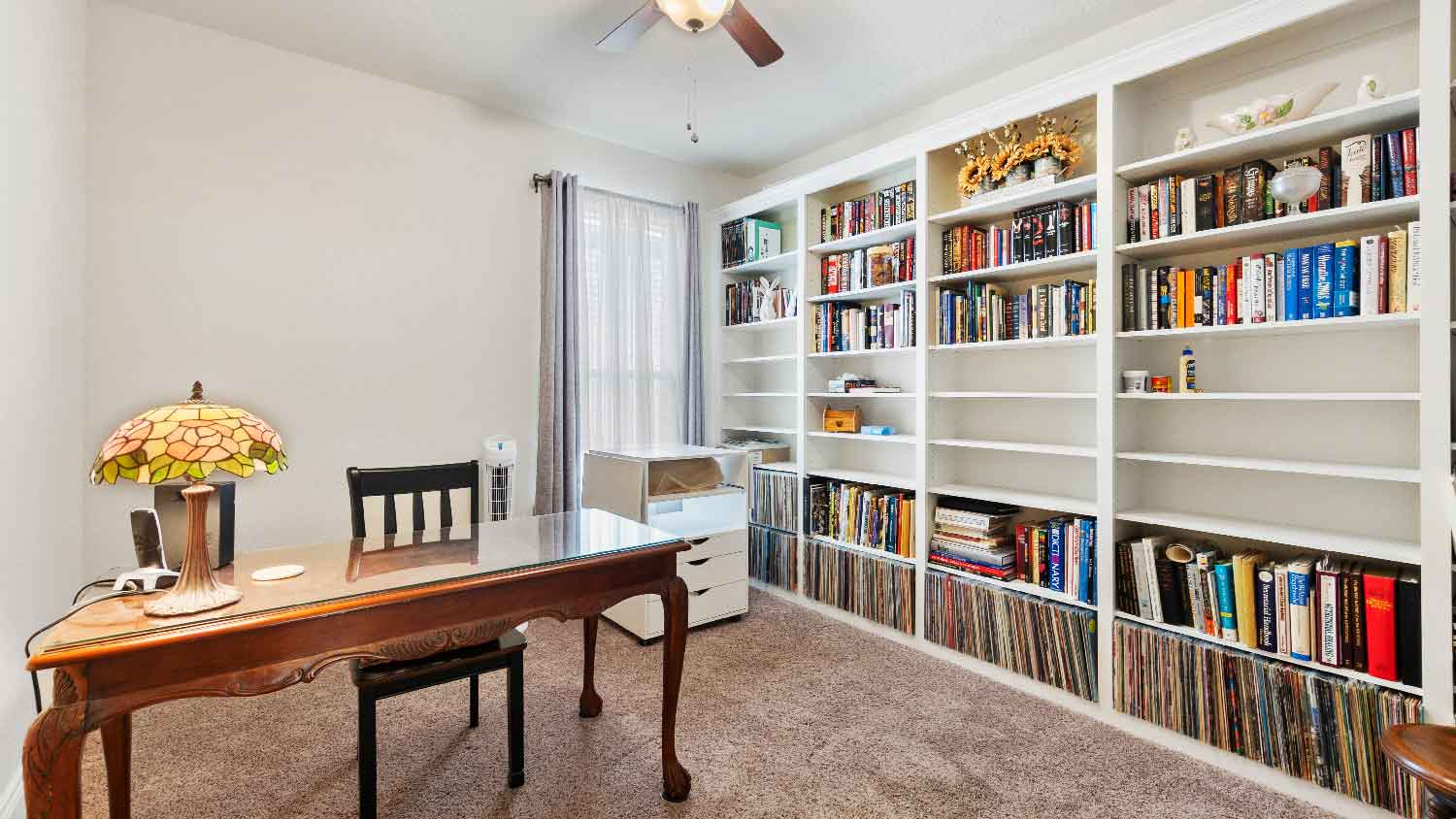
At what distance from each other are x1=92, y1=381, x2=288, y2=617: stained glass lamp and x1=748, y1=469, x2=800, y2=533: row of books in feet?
8.83

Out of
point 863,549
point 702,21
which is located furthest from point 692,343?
point 702,21

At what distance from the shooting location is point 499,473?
3184mm

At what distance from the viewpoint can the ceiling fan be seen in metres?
2.06

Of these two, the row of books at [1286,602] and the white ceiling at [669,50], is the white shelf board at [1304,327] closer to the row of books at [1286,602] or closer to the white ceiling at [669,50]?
the row of books at [1286,602]

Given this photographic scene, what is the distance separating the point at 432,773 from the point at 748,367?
10.1ft

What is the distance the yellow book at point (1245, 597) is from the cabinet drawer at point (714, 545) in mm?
2044

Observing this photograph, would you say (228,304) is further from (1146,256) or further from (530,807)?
(1146,256)

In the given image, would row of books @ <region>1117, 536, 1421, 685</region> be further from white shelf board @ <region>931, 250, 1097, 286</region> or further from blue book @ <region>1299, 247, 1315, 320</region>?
white shelf board @ <region>931, 250, 1097, 286</region>

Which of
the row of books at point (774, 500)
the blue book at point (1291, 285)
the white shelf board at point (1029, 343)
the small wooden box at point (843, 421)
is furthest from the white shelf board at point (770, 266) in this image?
the blue book at point (1291, 285)

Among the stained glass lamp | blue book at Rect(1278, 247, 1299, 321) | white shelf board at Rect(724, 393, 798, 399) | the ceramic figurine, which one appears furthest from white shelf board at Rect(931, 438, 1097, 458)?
the stained glass lamp

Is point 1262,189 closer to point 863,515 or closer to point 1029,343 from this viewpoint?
point 1029,343

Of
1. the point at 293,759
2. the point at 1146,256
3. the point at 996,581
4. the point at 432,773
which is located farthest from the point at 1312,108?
the point at 293,759

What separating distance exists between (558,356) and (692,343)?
0.92 metres

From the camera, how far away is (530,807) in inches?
70.6
